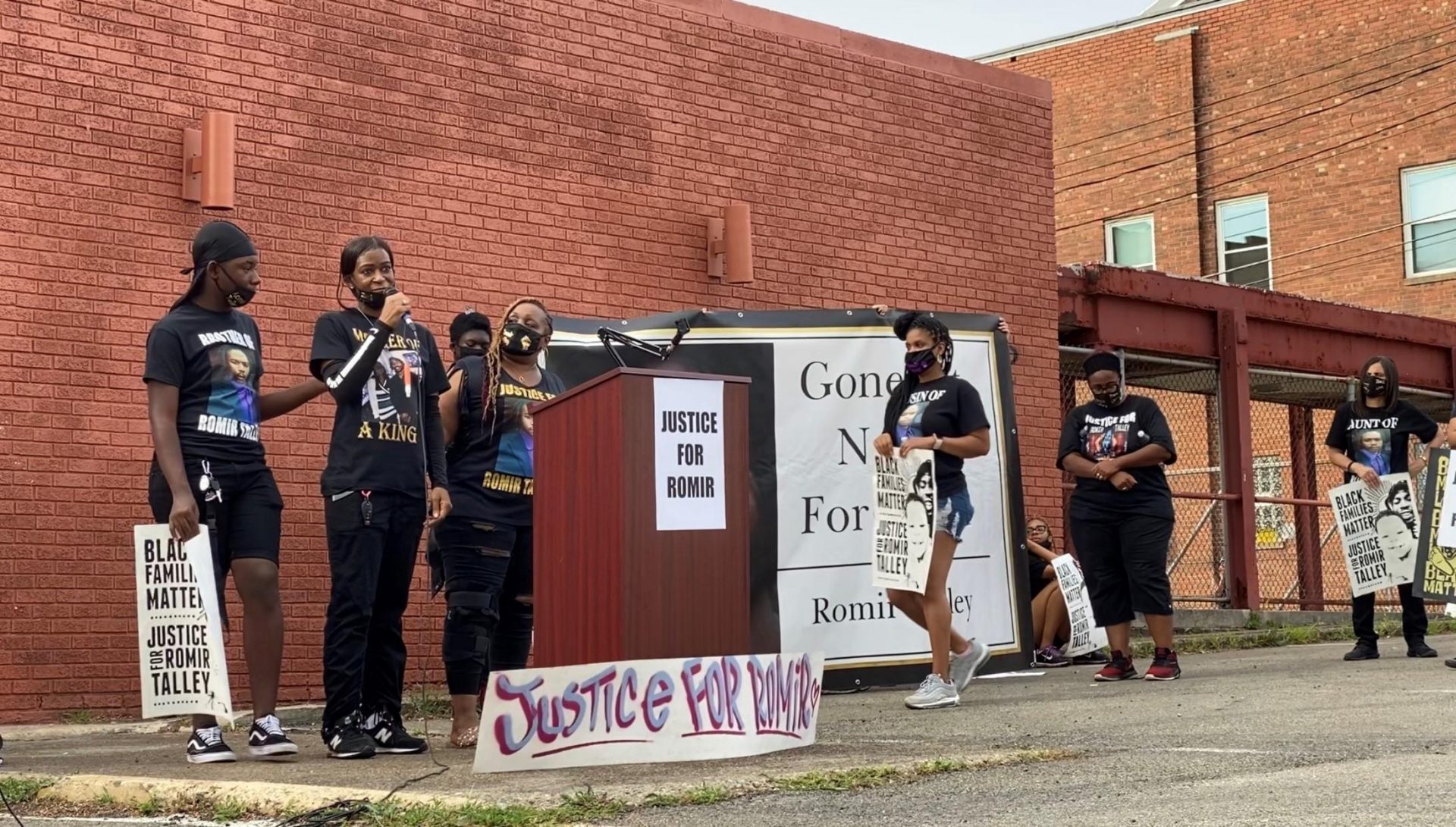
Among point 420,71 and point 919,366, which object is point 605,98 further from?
point 919,366

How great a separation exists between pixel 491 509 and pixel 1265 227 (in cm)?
2205

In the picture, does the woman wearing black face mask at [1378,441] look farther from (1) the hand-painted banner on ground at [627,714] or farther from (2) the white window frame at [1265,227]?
(2) the white window frame at [1265,227]

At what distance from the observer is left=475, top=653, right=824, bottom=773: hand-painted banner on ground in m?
5.50

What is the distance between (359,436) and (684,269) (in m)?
6.07

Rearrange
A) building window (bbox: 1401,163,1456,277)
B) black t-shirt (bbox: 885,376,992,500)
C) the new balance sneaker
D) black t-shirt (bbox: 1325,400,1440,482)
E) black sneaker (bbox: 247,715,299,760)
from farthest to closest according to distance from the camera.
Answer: building window (bbox: 1401,163,1456,277), the new balance sneaker, black t-shirt (bbox: 1325,400,1440,482), black t-shirt (bbox: 885,376,992,500), black sneaker (bbox: 247,715,299,760)

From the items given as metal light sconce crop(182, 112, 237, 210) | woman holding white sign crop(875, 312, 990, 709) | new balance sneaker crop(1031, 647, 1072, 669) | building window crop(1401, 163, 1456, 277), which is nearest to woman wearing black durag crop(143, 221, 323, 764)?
woman holding white sign crop(875, 312, 990, 709)

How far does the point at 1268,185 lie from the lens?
26594 mm

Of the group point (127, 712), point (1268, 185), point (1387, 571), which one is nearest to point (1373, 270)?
point (1268, 185)

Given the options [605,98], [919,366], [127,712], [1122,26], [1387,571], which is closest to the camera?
[919,366]

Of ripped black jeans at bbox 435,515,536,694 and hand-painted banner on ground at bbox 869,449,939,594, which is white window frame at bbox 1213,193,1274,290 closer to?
hand-painted banner on ground at bbox 869,449,939,594

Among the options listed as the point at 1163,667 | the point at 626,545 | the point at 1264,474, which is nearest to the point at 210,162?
the point at 626,545

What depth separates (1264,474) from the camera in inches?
922

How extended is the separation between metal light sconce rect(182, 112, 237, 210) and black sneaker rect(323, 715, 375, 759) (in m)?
4.29

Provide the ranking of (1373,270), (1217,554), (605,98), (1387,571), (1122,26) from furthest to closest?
(1122,26) → (1373,270) → (1217,554) → (605,98) → (1387,571)
